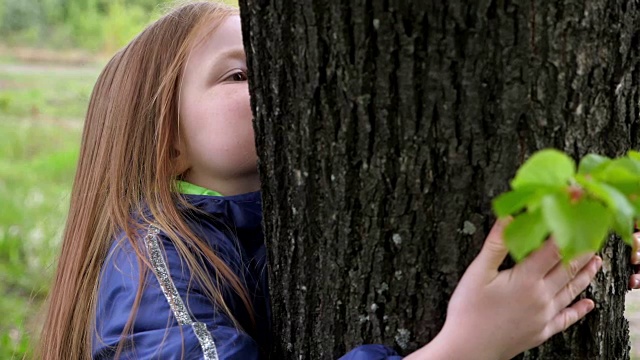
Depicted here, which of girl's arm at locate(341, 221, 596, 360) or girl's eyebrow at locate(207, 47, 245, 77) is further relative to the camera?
girl's eyebrow at locate(207, 47, 245, 77)

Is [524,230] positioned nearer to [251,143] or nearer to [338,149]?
[338,149]

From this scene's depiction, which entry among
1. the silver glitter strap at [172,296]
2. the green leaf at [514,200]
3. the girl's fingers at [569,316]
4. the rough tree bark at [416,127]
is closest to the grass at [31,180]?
the silver glitter strap at [172,296]

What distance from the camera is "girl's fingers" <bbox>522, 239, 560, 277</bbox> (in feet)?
4.06

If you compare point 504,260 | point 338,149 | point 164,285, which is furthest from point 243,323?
point 504,260

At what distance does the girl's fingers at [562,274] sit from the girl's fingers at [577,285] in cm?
2

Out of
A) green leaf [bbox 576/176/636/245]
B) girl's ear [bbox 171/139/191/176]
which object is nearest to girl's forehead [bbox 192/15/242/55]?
girl's ear [bbox 171/139/191/176]

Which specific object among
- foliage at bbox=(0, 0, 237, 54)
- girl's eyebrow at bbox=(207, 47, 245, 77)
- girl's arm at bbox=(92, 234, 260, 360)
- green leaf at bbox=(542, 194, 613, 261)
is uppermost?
foliage at bbox=(0, 0, 237, 54)

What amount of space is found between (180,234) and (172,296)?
0.59ft

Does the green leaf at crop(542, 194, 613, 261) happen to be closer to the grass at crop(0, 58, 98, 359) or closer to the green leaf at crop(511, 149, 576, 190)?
the green leaf at crop(511, 149, 576, 190)

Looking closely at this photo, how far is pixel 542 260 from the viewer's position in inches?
49.0

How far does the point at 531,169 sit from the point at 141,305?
3.19ft

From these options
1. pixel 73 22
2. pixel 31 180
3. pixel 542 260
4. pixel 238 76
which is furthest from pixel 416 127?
pixel 73 22

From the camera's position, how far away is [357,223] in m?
1.38

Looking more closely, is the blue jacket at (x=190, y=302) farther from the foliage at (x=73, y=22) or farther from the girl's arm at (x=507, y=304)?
the foliage at (x=73, y=22)
